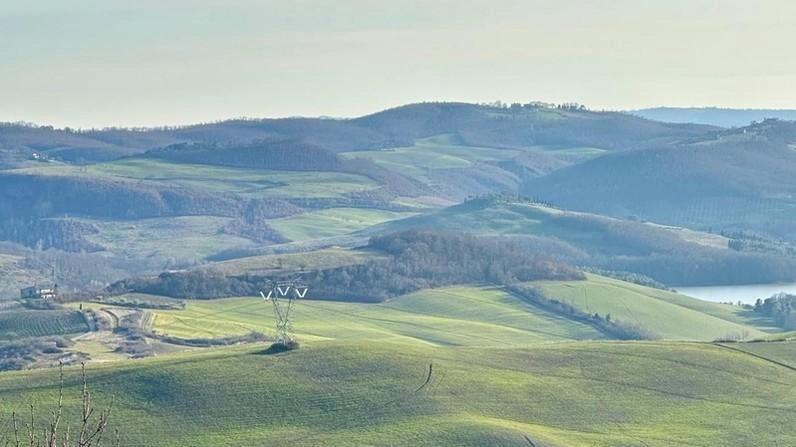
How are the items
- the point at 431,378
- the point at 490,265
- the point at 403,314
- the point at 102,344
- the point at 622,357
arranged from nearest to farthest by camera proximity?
the point at 431,378, the point at 622,357, the point at 102,344, the point at 403,314, the point at 490,265

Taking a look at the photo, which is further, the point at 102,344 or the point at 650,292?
the point at 650,292

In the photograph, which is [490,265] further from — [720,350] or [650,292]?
[720,350]

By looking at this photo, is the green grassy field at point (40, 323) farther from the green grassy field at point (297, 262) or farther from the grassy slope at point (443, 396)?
the grassy slope at point (443, 396)

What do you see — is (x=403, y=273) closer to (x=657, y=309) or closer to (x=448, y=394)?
(x=657, y=309)

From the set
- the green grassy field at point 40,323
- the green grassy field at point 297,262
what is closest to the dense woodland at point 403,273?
the green grassy field at point 297,262

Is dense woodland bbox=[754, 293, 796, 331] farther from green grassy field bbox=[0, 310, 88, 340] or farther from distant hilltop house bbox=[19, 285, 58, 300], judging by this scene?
distant hilltop house bbox=[19, 285, 58, 300]

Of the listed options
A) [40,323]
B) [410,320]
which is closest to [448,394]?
[40,323]

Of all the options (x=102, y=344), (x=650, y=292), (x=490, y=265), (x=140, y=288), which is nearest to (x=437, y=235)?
(x=490, y=265)
